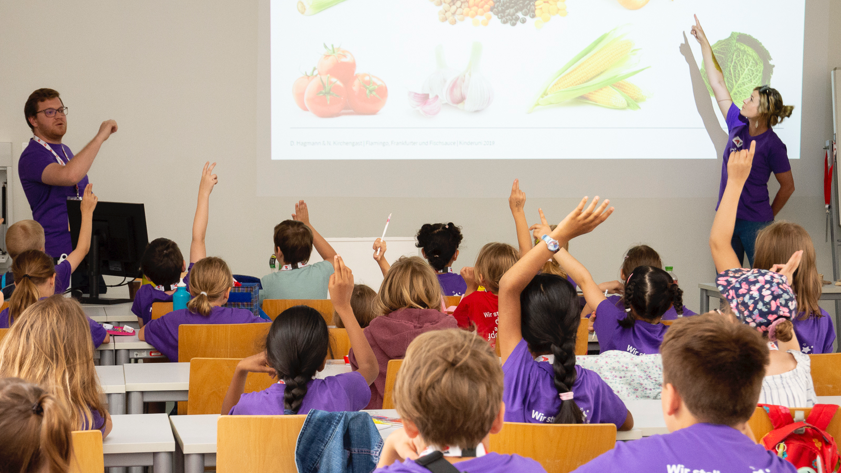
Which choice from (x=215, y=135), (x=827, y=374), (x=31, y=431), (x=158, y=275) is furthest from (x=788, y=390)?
(x=215, y=135)

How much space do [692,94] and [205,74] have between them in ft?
12.3

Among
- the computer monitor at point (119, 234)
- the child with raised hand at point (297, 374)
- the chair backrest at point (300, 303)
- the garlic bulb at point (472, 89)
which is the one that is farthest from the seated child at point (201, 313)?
the garlic bulb at point (472, 89)

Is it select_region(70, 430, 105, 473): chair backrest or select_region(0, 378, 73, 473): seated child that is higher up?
select_region(0, 378, 73, 473): seated child

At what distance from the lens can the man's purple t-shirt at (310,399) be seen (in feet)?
5.82

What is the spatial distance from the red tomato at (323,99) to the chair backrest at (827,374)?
385 centimetres

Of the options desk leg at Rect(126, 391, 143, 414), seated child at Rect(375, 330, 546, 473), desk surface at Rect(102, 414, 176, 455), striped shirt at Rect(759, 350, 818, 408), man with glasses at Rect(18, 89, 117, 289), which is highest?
man with glasses at Rect(18, 89, 117, 289)

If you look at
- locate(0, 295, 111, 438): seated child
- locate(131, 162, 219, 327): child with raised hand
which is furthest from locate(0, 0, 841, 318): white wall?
locate(0, 295, 111, 438): seated child

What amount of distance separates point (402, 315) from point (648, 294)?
34.2 inches

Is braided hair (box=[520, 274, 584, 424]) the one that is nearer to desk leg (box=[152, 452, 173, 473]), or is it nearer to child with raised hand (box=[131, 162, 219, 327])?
desk leg (box=[152, 452, 173, 473])

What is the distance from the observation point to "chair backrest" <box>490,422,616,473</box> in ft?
4.99

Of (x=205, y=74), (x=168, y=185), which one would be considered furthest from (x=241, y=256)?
(x=205, y=74)

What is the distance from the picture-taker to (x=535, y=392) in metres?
1.69

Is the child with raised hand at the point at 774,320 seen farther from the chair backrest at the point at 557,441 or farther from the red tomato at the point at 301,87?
the red tomato at the point at 301,87

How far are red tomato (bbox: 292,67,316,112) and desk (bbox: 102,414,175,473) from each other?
385 centimetres
